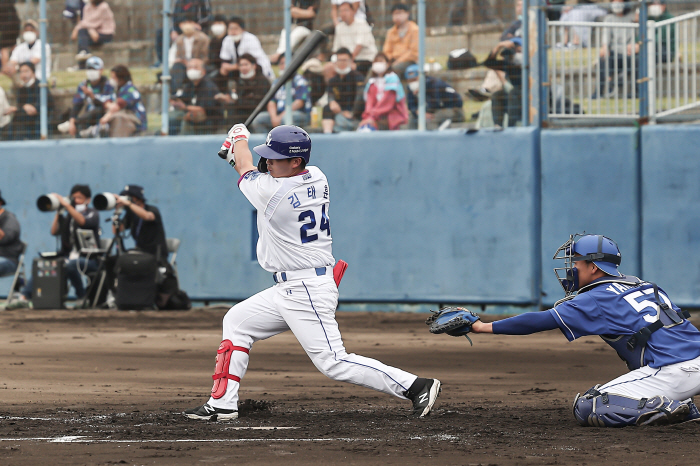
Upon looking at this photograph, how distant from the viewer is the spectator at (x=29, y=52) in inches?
656

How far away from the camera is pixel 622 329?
595cm

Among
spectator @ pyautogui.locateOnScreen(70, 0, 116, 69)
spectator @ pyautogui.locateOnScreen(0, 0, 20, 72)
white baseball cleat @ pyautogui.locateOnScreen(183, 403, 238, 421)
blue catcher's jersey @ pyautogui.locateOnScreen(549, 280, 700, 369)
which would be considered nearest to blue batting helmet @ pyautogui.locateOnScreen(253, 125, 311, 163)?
white baseball cleat @ pyautogui.locateOnScreen(183, 403, 238, 421)

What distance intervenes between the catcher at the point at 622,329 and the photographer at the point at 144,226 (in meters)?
9.31

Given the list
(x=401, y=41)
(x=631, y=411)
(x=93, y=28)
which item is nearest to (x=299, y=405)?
(x=631, y=411)

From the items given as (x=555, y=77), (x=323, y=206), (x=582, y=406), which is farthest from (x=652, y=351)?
(x=555, y=77)

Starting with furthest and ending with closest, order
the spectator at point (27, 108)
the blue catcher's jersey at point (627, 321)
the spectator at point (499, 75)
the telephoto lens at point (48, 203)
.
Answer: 1. the spectator at point (27, 108)
2. the telephoto lens at point (48, 203)
3. the spectator at point (499, 75)
4. the blue catcher's jersey at point (627, 321)

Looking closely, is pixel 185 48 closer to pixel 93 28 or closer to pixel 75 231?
pixel 93 28

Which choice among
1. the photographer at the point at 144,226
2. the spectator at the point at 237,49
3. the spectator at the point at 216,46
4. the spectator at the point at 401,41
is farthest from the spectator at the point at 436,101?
the photographer at the point at 144,226

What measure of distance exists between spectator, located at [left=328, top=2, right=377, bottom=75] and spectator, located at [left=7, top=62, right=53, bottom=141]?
525 cm

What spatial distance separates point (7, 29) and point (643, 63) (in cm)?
1047

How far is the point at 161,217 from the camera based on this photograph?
1565cm

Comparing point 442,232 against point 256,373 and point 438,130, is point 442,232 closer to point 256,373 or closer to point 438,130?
point 438,130

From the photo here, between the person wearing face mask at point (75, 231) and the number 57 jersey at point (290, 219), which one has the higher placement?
the number 57 jersey at point (290, 219)

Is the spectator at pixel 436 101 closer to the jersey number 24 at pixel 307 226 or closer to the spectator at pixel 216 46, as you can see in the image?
the spectator at pixel 216 46
